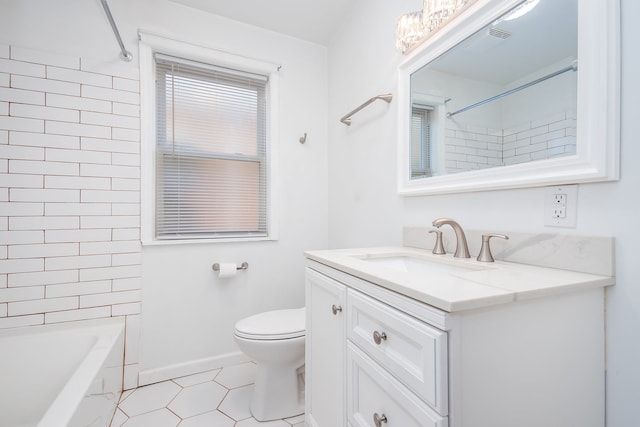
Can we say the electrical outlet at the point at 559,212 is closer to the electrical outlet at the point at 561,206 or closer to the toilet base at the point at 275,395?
the electrical outlet at the point at 561,206

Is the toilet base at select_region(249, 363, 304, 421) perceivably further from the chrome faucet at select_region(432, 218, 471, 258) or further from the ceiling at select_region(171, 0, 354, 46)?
the ceiling at select_region(171, 0, 354, 46)

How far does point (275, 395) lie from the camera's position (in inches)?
56.8

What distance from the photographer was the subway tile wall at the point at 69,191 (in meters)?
1.46

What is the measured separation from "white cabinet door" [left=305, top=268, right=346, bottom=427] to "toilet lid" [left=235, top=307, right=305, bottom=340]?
7.8 inches

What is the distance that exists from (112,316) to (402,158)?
74.6 inches

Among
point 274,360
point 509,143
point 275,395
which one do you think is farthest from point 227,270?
point 509,143

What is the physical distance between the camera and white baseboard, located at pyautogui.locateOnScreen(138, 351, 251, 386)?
171 cm

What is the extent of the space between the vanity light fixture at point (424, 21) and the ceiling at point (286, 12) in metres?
0.75

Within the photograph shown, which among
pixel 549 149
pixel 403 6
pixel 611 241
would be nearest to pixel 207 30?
pixel 403 6

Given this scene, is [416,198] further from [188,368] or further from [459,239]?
[188,368]

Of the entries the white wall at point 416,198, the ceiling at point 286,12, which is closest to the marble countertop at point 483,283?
the white wall at point 416,198

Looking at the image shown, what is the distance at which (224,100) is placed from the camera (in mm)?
1974

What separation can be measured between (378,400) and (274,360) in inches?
31.4

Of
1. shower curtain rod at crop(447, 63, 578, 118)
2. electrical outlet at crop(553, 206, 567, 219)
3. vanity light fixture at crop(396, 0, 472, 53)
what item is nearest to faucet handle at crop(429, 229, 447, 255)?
electrical outlet at crop(553, 206, 567, 219)
